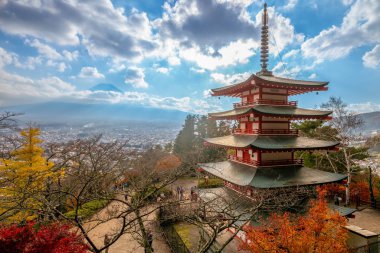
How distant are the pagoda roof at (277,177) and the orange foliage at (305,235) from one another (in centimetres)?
186

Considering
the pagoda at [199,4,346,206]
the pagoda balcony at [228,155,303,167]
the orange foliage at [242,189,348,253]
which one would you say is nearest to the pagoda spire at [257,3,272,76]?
the pagoda at [199,4,346,206]

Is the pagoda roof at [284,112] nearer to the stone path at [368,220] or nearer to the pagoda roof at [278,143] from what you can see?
the pagoda roof at [278,143]

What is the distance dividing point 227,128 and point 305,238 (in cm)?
3585

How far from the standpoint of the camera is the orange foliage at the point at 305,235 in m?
9.70

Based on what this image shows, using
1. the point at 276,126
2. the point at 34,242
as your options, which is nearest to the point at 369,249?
the point at 276,126

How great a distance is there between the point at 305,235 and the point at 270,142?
553 cm

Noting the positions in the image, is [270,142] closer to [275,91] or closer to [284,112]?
[284,112]

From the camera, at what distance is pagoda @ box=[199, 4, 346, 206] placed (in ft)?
43.1

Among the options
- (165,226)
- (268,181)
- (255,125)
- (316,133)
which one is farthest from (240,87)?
(316,133)

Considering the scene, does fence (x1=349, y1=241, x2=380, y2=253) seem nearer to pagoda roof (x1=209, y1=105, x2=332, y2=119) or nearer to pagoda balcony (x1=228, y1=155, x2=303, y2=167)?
pagoda balcony (x1=228, y1=155, x2=303, y2=167)

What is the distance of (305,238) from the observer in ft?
31.9

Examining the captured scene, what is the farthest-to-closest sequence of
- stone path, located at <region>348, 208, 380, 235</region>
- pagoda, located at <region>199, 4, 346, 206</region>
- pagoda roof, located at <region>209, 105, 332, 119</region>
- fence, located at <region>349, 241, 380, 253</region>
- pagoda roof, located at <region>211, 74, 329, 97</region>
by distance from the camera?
stone path, located at <region>348, 208, 380, 235</region> → pagoda roof, located at <region>211, 74, 329, 97</region> → pagoda roof, located at <region>209, 105, 332, 119</region> → pagoda, located at <region>199, 4, 346, 206</region> → fence, located at <region>349, 241, 380, 253</region>

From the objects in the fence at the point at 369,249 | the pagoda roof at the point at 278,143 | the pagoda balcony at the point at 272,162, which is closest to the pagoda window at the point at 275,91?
the pagoda roof at the point at 278,143

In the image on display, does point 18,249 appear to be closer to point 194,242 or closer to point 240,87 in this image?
point 194,242
